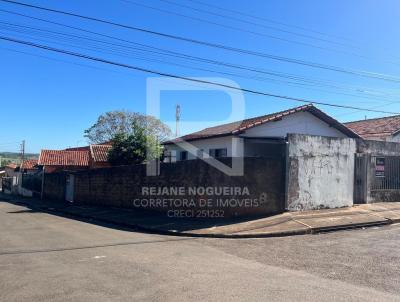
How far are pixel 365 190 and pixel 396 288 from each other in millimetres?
10981

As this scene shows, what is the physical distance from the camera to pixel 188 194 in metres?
15.7

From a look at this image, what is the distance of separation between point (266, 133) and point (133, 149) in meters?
10.3

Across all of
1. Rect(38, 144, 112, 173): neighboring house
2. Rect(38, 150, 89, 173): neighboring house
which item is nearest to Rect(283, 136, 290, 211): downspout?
Rect(38, 144, 112, 173): neighboring house

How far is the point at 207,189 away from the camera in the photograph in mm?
15023

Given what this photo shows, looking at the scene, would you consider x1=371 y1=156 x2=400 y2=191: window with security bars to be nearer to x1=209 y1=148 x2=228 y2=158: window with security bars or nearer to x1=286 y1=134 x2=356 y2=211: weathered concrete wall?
x1=286 y1=134 x2=356 y2=211: weathered concrete wall

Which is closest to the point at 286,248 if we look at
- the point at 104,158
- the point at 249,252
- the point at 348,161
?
the point at 249,252

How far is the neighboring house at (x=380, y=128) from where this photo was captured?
79.4 ft

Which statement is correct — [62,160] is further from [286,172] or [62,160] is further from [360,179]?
[360,179]

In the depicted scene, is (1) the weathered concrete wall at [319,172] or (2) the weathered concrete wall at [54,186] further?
(2) the weathered concrete wall at [54,186]

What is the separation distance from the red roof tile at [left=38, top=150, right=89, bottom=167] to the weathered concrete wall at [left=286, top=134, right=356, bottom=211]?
98.7ft

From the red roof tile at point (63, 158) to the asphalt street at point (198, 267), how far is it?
101 feet

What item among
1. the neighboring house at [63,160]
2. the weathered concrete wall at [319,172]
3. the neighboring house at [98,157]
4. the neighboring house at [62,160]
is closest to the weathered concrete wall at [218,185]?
the weathered concrete wall at [319,172]

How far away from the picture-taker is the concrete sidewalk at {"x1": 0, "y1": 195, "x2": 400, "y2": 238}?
12.0 metres

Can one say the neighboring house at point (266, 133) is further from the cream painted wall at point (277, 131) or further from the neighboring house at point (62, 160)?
the neighboring house at point (62, 160)
